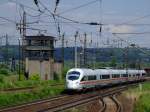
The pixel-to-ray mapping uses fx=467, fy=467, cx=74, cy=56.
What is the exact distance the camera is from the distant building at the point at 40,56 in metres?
82.7

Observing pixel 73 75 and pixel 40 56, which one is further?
pixel 40 56

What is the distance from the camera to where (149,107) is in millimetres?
26562

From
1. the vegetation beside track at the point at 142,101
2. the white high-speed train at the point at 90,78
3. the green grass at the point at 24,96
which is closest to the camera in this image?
the vegetation beside track at the point at 142,101

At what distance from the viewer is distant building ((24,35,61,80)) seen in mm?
82688

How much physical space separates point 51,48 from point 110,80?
22248 mm

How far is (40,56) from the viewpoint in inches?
3295

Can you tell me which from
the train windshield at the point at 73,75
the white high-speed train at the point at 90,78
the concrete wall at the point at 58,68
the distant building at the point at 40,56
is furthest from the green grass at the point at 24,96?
the concrete wall at the point at 58,68

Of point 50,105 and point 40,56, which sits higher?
point 40,56

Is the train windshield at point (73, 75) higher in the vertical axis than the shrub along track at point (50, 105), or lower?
higher

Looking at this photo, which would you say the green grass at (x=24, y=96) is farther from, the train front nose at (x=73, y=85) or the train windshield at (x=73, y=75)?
the train windshield at (x=73, y=75)

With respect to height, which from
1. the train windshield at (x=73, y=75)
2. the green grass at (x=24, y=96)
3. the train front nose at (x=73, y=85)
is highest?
the train windshield at (x=73, y=75)

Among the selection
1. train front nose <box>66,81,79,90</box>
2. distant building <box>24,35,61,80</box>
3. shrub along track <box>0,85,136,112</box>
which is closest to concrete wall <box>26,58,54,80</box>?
distant building <box>24,35,61,80</box>

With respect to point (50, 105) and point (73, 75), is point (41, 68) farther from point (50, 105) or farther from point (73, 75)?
point (50, 105)

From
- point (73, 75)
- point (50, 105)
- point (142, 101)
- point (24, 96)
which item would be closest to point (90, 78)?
point (73, 75)
